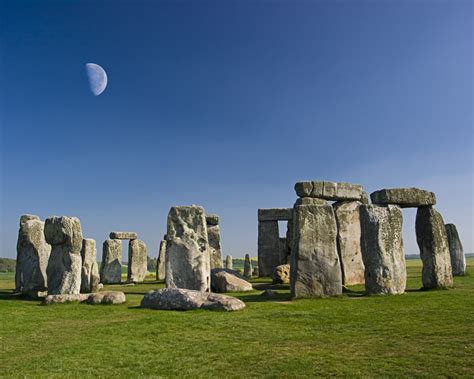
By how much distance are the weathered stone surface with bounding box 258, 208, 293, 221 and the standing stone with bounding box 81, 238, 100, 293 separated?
409 inches

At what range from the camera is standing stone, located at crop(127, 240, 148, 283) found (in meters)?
22.7

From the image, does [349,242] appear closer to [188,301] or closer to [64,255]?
[188,301]

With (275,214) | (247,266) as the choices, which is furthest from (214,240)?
(247,266)

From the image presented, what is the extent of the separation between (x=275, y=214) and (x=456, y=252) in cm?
941

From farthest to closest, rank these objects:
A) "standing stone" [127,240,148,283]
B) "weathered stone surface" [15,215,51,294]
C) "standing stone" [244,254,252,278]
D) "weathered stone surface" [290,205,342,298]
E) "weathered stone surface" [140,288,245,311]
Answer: "standing stone" [244,254,252,278] → "standing stone" [127,240,148,283] → "weathered stone surface" [15,215,51,294] → "weathered stone surface" [290,205,342,298] → "weathered stone surface" [140,288,245,311]

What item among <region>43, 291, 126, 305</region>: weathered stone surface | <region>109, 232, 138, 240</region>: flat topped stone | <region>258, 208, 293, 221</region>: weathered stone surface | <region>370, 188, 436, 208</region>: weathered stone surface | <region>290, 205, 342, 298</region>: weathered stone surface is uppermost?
<region>258, 208, 293, 221</region>: weathered stone surface

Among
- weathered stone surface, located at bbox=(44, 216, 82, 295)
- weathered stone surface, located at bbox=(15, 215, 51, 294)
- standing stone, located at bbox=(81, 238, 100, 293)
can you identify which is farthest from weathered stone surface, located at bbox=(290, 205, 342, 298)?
weathered stone surface, located at bbox=(15, 215, 51, 294)

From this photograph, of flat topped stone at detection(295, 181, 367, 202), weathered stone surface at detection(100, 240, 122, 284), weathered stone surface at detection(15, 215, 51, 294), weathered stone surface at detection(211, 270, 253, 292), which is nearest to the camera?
weathered stone surface at detection(15, 215, 51, 294)

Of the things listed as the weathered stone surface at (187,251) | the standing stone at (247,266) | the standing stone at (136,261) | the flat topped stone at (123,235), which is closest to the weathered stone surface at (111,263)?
the flat topped stone at (123,235)

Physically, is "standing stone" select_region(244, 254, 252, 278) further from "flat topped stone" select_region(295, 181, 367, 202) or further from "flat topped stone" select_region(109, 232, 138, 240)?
"flat topped stone" select_region(295, 181, 367, 202)

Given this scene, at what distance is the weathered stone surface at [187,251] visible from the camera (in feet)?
40.8

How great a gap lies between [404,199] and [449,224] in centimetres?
844

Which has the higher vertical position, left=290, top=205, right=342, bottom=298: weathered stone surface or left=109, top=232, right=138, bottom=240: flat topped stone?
left=109, top=232, right=138, bottom=240: flat topped stone

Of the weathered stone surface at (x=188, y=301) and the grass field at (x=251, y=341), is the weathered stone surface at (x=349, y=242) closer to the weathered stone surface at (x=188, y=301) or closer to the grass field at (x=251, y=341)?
the grass field at (x=251, y=341)
